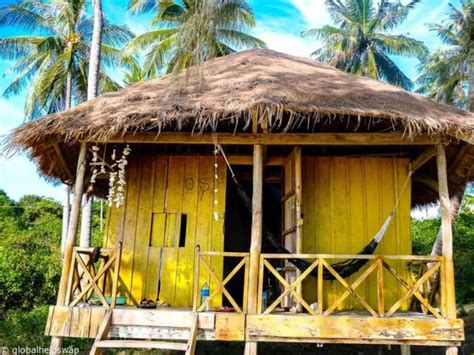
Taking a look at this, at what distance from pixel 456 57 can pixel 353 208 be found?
1196 centimetres

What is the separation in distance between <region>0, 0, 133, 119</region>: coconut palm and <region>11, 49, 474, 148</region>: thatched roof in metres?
9.20

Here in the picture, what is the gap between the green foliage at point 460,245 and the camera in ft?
34.4

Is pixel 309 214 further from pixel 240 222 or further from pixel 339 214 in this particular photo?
pixel 240 222

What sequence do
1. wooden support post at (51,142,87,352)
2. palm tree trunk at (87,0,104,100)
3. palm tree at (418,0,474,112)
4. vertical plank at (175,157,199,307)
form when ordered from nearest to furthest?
wooden support post at (51,142,87,352)
vertical plank at (175,157,199,307)
palm tree trunk at (87,0,104,100)
palm tree at (418,0,474,112)

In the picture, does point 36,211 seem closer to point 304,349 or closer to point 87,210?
point 87,210

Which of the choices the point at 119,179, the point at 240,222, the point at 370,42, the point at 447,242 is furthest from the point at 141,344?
the point at 370,42

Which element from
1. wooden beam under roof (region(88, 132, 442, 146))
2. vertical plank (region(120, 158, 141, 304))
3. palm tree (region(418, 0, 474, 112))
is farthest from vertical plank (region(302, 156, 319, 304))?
palm tree (region(418, 0, 474, 112))

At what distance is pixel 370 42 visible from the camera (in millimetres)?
18516

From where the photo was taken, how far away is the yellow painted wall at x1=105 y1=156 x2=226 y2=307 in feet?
19.3

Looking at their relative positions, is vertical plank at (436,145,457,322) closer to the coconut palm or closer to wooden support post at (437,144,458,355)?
wooden support post at (437,144,458,355)

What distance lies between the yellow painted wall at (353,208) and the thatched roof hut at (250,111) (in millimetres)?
526

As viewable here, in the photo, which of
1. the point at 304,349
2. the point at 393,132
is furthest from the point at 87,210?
the point at 393,132

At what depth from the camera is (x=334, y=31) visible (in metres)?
18.8

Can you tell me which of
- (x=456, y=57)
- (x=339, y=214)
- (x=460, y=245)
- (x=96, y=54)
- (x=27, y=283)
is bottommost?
(x=27, y=283)
